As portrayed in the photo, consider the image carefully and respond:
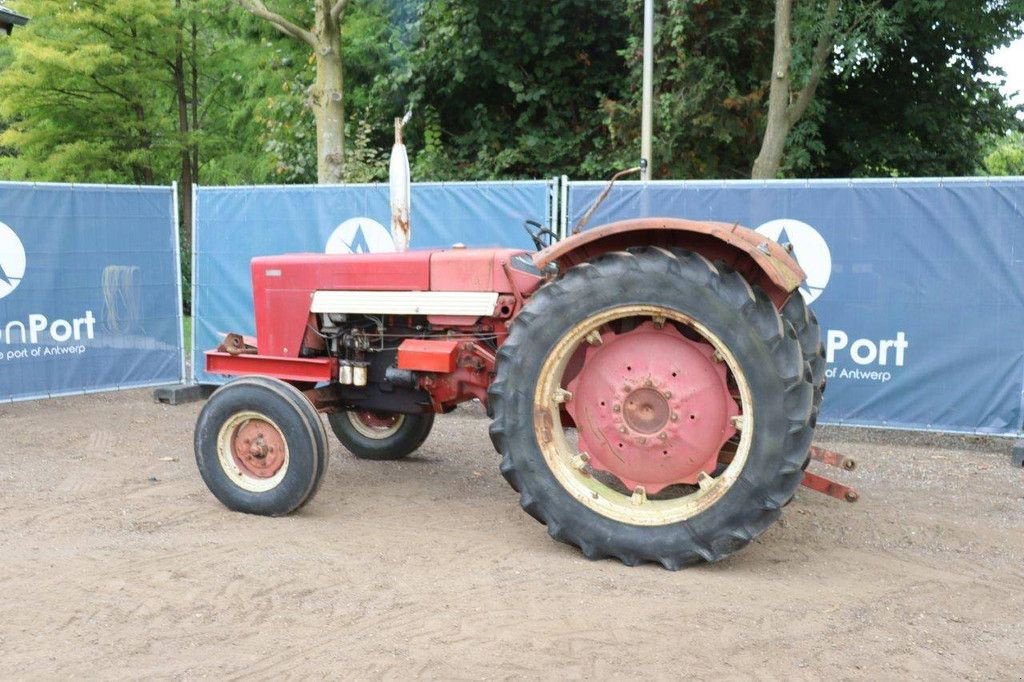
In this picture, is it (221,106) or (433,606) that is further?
(221,106)

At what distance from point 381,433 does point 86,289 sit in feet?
12.3

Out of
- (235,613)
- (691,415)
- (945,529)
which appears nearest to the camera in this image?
(235,613)

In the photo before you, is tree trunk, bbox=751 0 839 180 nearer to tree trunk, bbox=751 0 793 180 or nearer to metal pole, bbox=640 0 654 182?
tree trunk, bbox=751 0 793 180

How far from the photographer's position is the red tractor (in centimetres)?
462

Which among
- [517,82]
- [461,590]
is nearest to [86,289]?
[461,590]

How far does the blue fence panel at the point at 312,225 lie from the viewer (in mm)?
8906

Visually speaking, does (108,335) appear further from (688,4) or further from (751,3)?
(751,3)

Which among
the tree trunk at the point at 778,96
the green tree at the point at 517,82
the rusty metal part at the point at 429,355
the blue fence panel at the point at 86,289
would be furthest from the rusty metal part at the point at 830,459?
the green tree at the point at 517,82

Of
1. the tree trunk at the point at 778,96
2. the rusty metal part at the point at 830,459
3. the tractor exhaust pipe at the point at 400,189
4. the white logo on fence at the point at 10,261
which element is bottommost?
the rusty metal part at the point at 830,459

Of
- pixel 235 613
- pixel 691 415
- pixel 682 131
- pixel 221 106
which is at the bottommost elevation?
pixel 235 613

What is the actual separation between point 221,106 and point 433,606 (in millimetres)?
20190

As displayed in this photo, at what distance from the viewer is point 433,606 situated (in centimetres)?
434

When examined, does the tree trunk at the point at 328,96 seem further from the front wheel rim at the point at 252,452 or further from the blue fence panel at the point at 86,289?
the front wheel rim at the point at 252,452

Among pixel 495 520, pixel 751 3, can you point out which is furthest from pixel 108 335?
pixel 751 3
